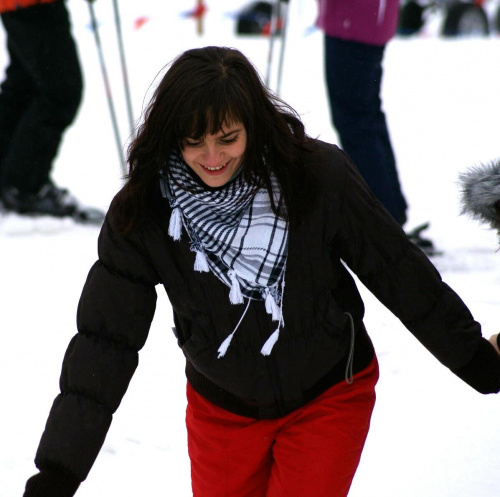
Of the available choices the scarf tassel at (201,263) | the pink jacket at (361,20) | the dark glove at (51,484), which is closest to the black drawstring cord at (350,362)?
the scarf tassel at (201,263)

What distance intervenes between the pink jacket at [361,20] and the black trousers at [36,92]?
136cm

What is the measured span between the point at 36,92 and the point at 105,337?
3149 mm

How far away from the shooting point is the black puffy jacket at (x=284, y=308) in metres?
1.72

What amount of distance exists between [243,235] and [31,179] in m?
A: 3.14

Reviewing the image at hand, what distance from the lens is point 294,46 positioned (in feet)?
29.4

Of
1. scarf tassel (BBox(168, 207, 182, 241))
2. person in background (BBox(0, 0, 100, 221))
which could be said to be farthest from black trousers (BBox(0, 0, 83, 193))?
scarf tassel (BBox(168, 207, 182, 241))

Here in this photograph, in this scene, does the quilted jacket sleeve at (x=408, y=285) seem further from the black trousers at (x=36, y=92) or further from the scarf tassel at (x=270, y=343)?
the black trousers at (x=36, y=92)

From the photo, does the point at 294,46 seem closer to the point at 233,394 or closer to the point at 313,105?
the point at 313,105

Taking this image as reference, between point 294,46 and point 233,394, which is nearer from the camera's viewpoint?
point 233,394

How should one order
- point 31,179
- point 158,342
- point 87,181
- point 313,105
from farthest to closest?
point 313,105, point 87,181, point 31,179, point 158,342

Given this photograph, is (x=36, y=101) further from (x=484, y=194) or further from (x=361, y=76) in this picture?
(x=484, y=194)

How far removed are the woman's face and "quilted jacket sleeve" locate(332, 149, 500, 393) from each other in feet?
0.76

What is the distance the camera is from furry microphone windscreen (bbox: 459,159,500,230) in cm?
181

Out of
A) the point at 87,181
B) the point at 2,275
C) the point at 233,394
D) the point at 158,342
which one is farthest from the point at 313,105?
the point at 233,394
